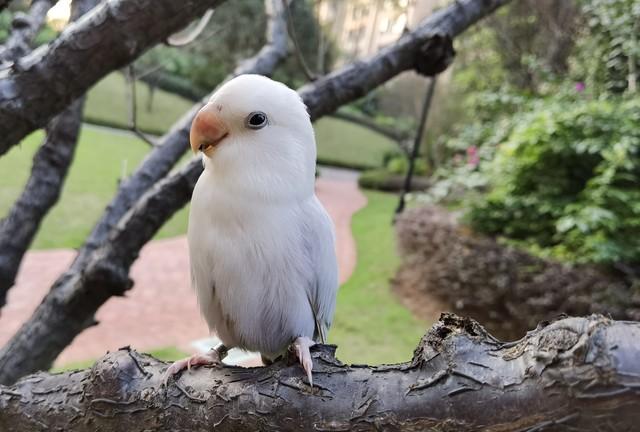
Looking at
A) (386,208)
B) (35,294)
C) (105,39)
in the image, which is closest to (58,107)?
(105,39)

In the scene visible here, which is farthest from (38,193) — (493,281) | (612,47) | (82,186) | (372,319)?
(82,186)

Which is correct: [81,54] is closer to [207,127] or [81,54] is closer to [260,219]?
[207,127]

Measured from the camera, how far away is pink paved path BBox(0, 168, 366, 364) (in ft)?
12.0

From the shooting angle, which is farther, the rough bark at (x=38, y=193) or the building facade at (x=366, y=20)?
the building facade at (x=366, y=20)

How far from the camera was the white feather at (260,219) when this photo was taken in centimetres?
88

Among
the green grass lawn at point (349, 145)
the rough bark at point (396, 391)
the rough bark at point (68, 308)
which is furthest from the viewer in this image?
the green grass lawn at point (349, 145)

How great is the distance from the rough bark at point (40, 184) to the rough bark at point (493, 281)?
107 inches

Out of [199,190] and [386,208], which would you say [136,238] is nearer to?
[199,190]

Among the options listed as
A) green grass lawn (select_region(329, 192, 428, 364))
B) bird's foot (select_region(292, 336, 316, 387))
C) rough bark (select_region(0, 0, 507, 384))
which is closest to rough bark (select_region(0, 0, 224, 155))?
rough bark (select_region(0, 0, 507, 384))

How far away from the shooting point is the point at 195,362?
934 mm

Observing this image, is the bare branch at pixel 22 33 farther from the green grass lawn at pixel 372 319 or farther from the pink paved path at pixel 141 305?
the green grass lawn at pixel 372 319

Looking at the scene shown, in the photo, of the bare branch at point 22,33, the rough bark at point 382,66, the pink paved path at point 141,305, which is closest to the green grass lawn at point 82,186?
the pink paved path at point 141,305

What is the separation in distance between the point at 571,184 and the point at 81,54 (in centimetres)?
370

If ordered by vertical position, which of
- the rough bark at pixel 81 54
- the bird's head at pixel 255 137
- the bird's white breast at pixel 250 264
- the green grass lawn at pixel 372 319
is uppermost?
the rough bark at pixel 81 54
